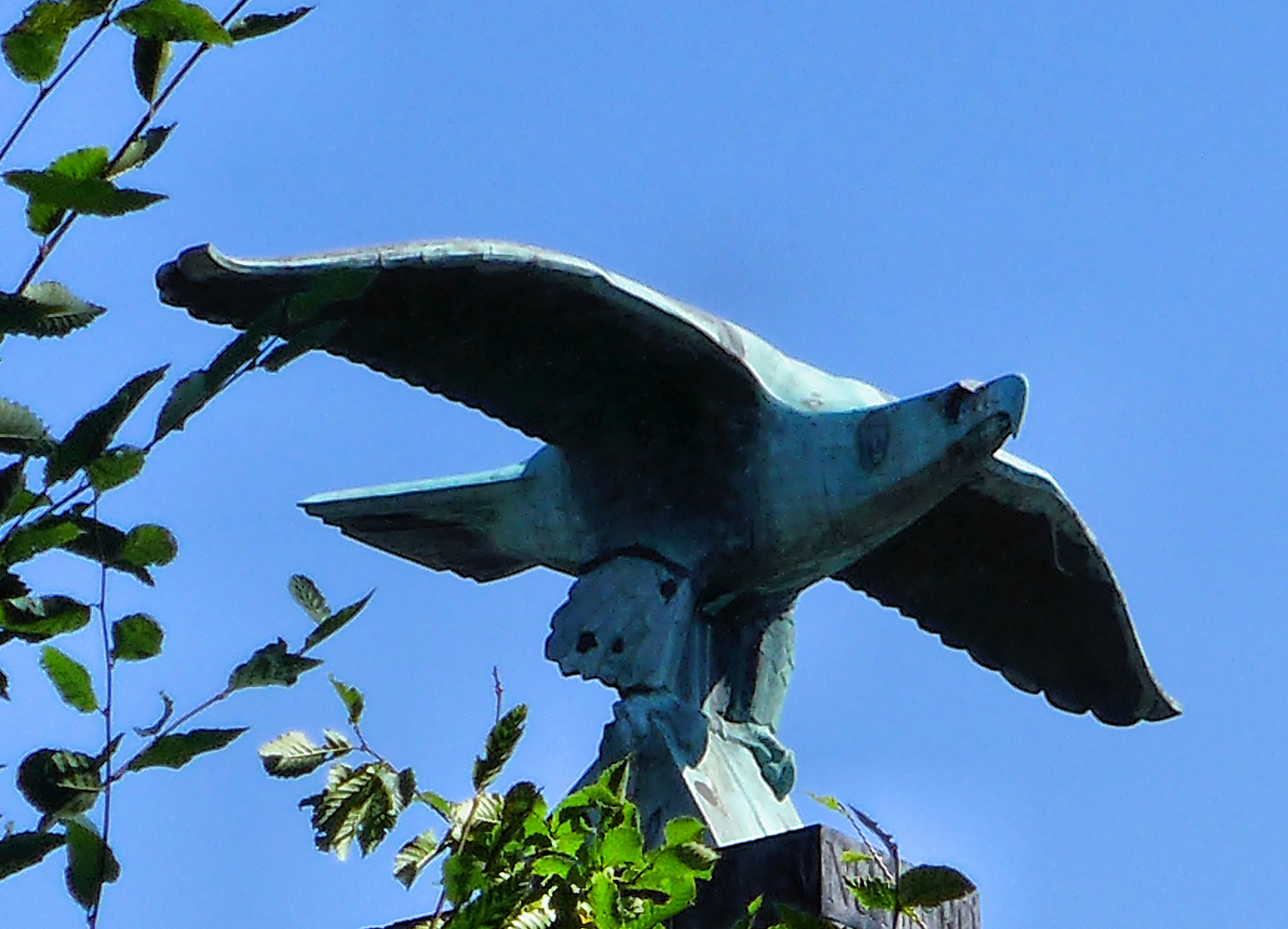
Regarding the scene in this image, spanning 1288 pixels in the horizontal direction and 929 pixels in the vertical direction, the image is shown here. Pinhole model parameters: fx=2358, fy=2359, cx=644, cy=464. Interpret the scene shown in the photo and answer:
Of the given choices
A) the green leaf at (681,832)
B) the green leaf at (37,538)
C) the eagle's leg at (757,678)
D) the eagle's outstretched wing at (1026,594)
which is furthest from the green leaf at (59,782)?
the eagle's outstretched wing at (1026,594)

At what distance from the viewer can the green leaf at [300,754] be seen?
2.56m

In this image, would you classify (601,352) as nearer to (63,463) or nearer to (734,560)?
(734,560)

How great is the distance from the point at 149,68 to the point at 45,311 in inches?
9.8

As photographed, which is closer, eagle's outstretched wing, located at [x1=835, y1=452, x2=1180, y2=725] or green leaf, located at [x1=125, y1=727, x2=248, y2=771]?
green leaf, located at [x1=125, y1=727, x2=248, y2=771]

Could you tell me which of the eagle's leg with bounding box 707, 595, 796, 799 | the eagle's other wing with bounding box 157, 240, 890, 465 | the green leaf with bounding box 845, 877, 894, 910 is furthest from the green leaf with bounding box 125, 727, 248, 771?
the eagle's leg with bounding box 707, 595, 796, 799

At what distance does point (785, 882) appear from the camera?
4.28 m

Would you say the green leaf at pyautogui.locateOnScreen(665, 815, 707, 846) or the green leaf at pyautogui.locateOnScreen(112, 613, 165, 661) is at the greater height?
the green leaf at pyautogui.locateOnScreen(665, 815, 707, 846)

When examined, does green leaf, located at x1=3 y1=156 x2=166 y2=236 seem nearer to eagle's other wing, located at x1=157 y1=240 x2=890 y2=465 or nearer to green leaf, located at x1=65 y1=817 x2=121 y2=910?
green leaf, located at x1=65 y1=817 x2=121 y2=910

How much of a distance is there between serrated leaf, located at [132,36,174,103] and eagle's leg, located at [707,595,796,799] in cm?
347

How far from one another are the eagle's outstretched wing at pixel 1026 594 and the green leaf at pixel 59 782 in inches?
156

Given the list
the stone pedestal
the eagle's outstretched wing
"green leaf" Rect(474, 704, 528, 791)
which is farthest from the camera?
the eagle's outstretched wing

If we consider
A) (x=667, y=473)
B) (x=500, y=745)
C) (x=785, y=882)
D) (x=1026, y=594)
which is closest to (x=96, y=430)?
(x=500, y=745)

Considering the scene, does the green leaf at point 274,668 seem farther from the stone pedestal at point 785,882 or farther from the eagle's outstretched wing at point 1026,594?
the eagle's outstretched wing at point 1026,594

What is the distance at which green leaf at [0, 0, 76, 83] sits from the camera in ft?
6.10
